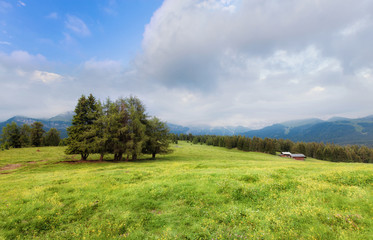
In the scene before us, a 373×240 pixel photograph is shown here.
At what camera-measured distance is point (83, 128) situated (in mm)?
34781

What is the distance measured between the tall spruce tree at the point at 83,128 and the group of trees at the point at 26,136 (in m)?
54.8

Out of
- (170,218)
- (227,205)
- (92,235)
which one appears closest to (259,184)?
(227,205)

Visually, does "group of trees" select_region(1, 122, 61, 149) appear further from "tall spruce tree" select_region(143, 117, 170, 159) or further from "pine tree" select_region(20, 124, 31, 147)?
"tall spruce tree" select_region(143, 117, 170, 159)

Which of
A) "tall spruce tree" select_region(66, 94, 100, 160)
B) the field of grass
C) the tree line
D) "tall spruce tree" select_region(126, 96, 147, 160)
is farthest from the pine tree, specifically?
the field of grass

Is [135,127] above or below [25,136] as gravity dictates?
above

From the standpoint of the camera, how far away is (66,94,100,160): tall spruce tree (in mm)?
32281

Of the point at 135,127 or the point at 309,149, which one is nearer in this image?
the point at 135,127

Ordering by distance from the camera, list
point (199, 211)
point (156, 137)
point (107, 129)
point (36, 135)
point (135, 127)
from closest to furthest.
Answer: point (199, 211) → point (107, 129) → point (135, 127) → point (156, 137) → point (36, 135)

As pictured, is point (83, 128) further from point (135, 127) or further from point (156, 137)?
point (156, 137)

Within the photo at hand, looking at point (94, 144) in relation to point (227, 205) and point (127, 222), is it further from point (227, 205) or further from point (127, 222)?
point (227, 205)

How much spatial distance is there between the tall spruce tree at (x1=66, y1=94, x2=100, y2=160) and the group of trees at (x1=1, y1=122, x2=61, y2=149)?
5476 cm

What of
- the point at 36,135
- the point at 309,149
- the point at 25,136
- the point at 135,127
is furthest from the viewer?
the point at 309,149

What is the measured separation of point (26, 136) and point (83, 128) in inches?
2566

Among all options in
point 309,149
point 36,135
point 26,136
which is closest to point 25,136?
point 26,136
